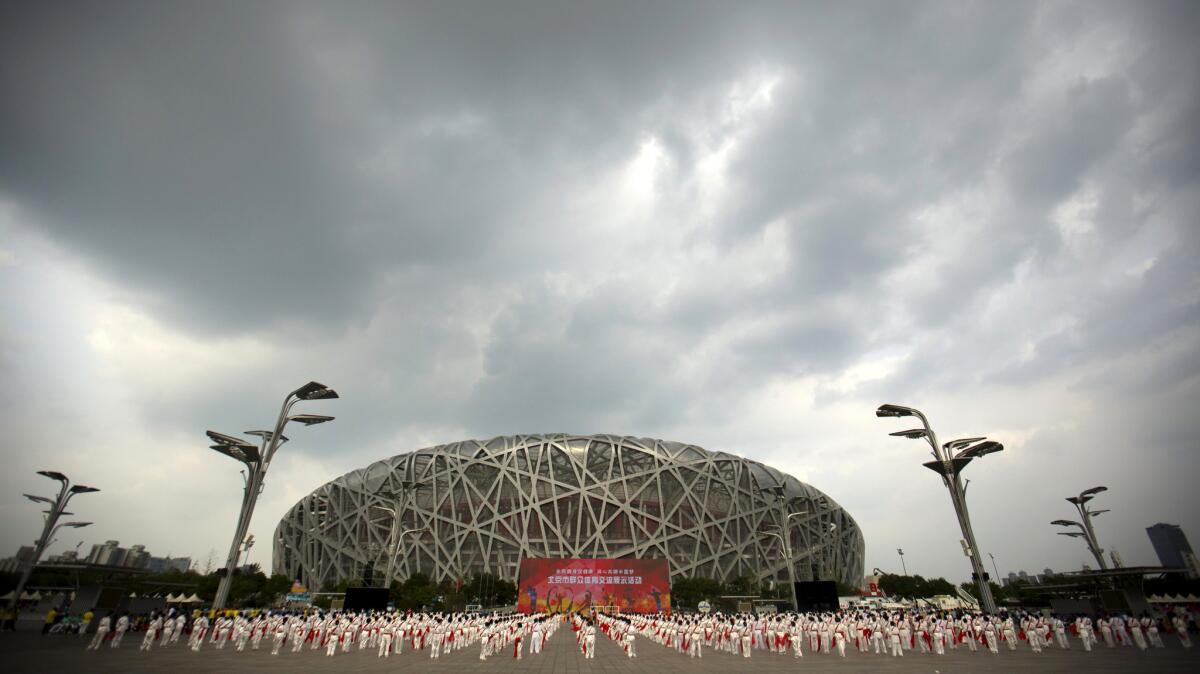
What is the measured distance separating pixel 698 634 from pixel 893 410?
459 inches

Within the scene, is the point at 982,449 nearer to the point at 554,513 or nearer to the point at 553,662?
the point at 553,662

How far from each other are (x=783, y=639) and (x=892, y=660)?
206 inches

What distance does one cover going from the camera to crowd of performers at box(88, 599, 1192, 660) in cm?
1942

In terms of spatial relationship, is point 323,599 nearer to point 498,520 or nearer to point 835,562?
point 498,520

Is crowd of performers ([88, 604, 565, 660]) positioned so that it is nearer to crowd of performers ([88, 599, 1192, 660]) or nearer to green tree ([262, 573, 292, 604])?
crowd of performers ([88, 599, 1192, 660])

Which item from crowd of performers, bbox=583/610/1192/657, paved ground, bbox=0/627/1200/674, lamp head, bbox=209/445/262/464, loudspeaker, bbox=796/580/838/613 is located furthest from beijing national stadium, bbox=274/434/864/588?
paved ground, bbox=0/627/1200/674

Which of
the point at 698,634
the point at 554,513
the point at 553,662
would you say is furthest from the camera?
the point at 554,513

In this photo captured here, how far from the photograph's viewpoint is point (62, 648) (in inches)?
648

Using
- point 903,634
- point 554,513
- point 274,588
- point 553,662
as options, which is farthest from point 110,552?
point 903,634

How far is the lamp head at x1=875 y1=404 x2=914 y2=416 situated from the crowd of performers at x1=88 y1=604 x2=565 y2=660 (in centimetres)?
1603

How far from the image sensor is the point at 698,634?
823 inches

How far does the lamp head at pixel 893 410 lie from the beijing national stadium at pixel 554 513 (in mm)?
40689

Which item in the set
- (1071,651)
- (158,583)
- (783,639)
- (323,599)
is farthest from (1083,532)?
(158,583)

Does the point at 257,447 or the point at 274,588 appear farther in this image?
the point at 274,588
